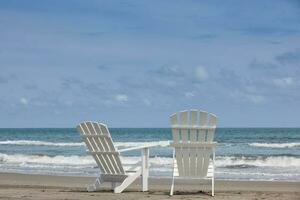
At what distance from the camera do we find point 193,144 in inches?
334

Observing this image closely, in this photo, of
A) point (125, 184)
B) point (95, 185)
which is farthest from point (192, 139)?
point (95, 185)

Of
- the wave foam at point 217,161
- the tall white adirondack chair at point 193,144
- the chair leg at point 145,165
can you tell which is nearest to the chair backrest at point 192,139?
the tall white adirondack chair at point 193,144

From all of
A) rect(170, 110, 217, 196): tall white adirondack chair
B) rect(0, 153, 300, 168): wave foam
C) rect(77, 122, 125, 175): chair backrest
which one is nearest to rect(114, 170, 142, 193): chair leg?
rect(77, 122, 125, 175): chair backrest

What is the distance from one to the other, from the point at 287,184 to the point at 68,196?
492cm

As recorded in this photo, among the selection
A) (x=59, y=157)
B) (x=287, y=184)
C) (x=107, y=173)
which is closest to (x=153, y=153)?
(x=59, y=157)

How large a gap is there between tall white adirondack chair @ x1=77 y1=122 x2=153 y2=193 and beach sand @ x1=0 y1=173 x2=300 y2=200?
0.73 feet

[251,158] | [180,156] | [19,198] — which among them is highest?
[251,158]

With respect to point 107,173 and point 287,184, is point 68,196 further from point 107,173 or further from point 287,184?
point 287,184

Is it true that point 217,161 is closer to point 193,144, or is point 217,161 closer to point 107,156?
point 107,156

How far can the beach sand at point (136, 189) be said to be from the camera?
8312 millimetres

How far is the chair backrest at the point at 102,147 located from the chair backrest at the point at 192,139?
2.88ft

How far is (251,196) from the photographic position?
8.48 m

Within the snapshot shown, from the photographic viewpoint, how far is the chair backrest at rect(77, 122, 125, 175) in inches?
343

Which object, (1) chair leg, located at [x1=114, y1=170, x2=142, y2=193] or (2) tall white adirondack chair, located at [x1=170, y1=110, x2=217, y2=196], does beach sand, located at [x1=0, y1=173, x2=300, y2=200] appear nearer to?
(1) chair leg, located at [x1=114, y1=170, x2=142, y2=193]
